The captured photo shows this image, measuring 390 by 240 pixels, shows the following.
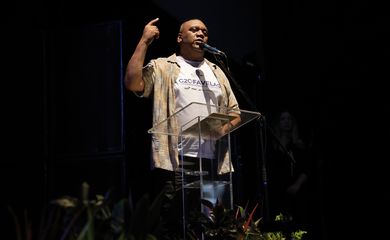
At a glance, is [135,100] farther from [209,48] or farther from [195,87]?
[209,48]

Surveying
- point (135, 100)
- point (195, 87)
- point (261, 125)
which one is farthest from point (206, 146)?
point (135, 100)

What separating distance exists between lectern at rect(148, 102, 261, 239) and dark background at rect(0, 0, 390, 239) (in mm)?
185

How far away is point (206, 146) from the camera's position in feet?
9.38

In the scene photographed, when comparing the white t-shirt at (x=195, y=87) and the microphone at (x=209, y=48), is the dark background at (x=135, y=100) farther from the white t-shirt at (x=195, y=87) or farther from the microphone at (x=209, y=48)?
the microphone at (x=209, y=48)

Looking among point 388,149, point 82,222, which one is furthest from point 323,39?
point 82,222

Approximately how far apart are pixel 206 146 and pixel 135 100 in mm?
1178

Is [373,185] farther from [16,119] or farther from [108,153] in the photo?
[16,119]

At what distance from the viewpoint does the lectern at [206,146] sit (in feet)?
9.19

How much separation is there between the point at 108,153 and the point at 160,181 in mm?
638

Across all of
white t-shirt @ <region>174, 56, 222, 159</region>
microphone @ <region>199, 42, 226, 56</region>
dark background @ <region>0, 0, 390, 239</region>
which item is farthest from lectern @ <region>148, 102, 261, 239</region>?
microphone @ <region>199, 42, 226, 56</region>

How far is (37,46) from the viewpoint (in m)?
3.79

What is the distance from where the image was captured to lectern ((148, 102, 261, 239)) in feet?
9.19

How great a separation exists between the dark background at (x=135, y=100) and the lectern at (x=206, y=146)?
19 cm

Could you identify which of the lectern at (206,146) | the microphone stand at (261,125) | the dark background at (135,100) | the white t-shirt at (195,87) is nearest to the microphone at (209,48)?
the microphone stand at (261,125)
